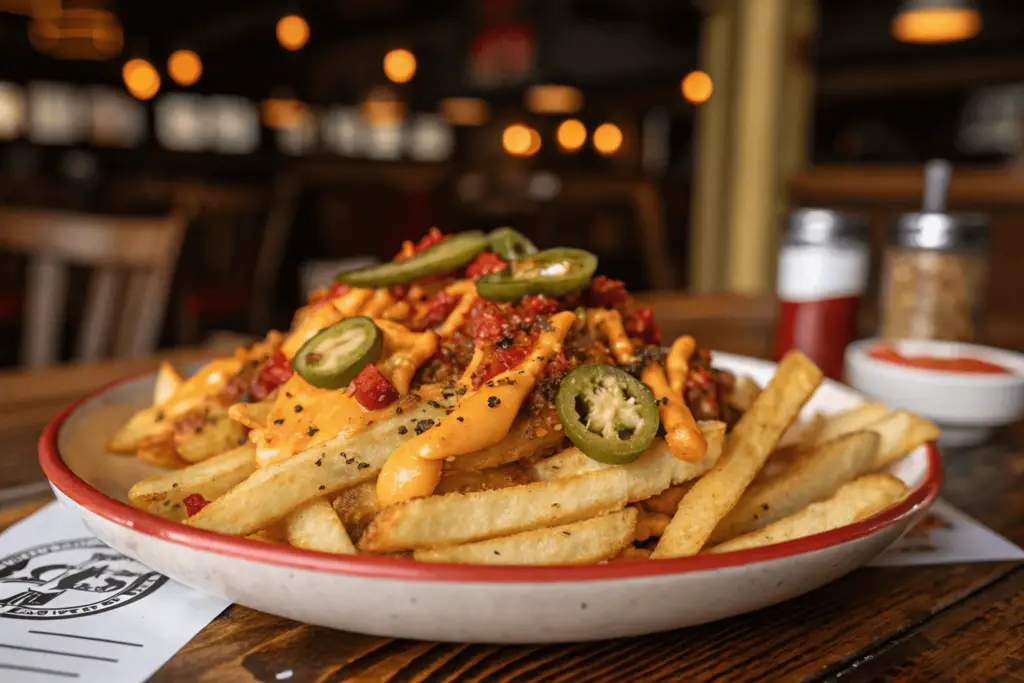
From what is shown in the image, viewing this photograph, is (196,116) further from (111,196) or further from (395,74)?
(111,196)

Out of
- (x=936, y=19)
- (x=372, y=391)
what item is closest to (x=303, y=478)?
(x=372, y=391)

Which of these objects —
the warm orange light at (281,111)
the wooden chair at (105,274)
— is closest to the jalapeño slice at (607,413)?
the wooden chair at (105,274)

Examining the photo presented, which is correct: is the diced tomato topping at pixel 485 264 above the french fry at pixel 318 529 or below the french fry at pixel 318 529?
above

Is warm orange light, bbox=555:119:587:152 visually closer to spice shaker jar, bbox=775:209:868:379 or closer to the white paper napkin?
spice shaker jar, bbox=775:209:868:379

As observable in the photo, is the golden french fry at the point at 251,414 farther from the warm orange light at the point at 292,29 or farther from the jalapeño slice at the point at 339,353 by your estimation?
the warm orange light at the point at 292,29

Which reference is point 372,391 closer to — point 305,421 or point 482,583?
point 305,421

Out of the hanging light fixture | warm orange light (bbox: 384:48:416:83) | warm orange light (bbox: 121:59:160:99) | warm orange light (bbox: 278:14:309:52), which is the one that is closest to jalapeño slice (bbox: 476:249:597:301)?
the hanging light fixture
